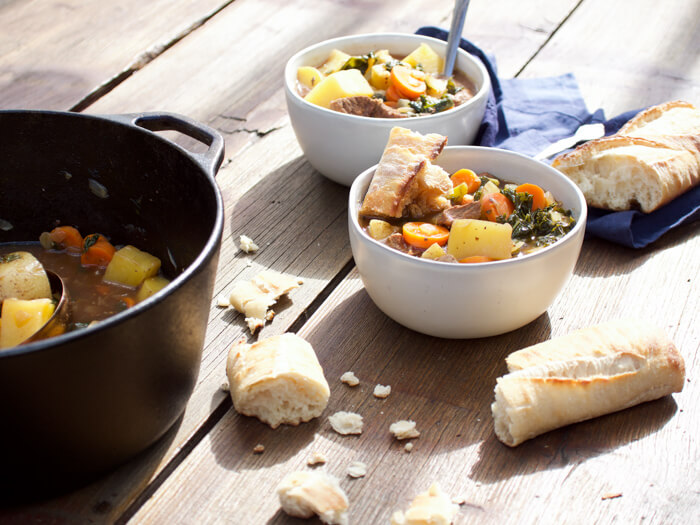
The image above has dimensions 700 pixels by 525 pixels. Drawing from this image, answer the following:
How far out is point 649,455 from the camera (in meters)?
1.29

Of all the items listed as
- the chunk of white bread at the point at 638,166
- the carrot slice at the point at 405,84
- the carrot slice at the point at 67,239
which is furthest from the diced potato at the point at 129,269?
the chunk of white bread at the point at 638,166

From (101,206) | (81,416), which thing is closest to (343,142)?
(101,206)

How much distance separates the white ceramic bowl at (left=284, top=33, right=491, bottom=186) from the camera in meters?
1.92

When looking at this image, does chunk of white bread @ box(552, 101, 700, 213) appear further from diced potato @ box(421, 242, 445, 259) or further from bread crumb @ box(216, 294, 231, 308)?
bread crumb @ box(216, 294, 231, 308)

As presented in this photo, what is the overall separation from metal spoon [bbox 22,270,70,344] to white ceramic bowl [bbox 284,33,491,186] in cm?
79

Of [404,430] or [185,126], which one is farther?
[185,126]

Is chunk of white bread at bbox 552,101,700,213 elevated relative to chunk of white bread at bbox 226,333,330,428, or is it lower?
lower

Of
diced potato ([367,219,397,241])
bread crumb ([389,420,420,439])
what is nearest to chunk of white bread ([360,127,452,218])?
diced potato ([367,219,397,241])

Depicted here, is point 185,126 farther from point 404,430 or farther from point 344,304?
point 404,430

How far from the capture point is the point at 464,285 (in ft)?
4.66

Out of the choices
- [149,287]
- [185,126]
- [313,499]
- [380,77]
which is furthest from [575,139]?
[313,499]

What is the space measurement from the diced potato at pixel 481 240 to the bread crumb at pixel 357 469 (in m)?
0.45

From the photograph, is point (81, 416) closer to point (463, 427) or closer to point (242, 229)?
point (463, 427)

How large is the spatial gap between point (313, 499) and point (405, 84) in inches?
48.4
